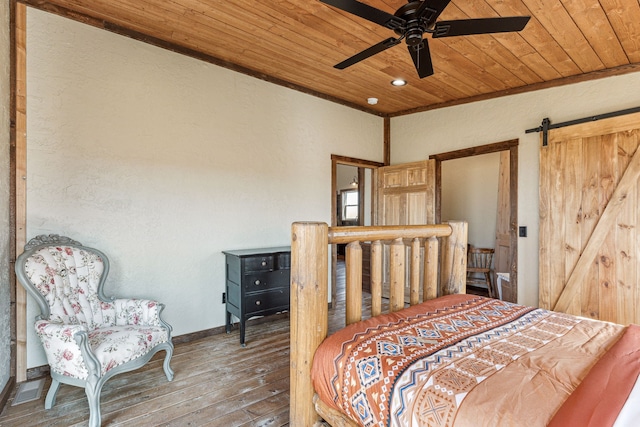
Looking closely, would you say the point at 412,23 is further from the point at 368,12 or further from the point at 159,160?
the point at 159,160

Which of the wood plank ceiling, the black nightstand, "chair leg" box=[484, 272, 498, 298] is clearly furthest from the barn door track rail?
the black nightstand

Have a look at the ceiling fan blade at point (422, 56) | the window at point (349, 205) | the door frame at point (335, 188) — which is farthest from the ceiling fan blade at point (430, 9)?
the window at point (349, 205)

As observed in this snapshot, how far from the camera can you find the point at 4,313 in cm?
219

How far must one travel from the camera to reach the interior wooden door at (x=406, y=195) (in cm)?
430

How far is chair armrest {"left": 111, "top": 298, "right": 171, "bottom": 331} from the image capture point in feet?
7.72

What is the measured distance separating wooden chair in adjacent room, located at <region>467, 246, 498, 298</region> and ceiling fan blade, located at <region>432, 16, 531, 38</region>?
3.81m

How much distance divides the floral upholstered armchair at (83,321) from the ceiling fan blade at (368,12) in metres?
2.28

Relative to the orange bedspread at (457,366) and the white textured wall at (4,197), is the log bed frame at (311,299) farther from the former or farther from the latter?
the white textured wall at (4,197)

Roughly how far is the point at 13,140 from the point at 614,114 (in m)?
5.02

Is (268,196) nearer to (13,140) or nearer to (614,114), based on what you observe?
(13,140)

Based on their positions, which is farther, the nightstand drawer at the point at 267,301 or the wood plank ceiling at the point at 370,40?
the nightstand drawer at the point at 267,301

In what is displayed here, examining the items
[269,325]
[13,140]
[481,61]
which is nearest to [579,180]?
[481,61]

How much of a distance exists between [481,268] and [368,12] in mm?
4437

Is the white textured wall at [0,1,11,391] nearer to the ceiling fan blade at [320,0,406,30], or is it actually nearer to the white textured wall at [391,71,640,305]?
the ceiling fan blade at [320,0,406,30]
